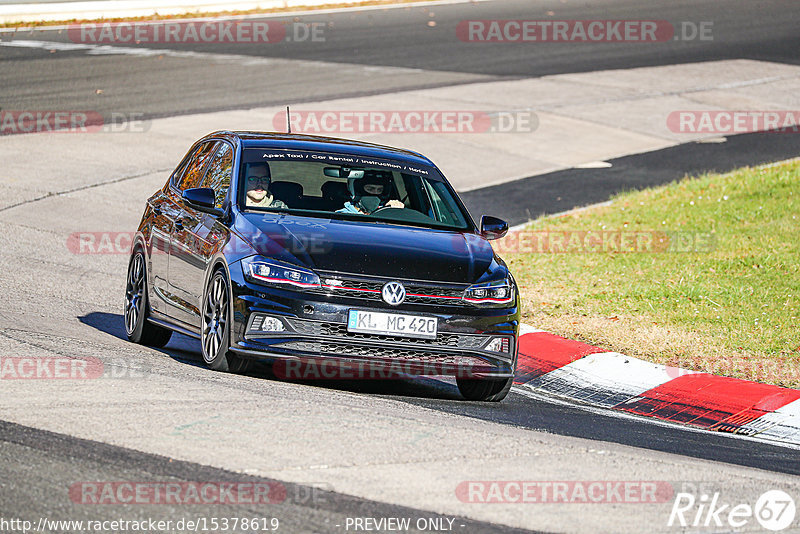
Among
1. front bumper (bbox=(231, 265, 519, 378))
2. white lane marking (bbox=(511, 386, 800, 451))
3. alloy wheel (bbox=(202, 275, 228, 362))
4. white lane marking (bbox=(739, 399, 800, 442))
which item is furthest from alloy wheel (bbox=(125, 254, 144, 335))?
white lane marking (bbox=(739, 399, 800, 442))

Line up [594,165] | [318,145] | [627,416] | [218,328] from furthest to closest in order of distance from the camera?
[594,165]
[318,145]
[627,416]
[218,328]

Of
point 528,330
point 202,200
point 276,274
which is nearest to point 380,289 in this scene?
point 276,274

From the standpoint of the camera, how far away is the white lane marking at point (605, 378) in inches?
372

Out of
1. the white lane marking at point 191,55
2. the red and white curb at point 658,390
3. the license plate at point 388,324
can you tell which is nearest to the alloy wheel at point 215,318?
the license plate at point 388,324

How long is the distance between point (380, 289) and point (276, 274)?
0.67 meters

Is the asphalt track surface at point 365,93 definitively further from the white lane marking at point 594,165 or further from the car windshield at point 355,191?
the car windshield at point 355,191

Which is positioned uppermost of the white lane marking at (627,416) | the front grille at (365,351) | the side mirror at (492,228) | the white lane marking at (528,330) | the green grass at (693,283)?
the side mirror at (492,228)

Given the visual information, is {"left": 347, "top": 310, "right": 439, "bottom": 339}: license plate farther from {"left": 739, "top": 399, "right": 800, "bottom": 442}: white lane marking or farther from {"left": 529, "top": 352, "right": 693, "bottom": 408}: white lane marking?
{"left": 739, "top": 399, "right": 800, "bottom": 442}: white lane marking

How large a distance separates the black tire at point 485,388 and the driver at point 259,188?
1820 millimetres

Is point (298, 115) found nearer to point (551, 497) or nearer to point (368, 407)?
point (368, 407)

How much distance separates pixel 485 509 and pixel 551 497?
0.38 metres

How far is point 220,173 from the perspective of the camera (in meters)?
9.74

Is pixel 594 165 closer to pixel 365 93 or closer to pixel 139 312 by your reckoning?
pixel 365 93

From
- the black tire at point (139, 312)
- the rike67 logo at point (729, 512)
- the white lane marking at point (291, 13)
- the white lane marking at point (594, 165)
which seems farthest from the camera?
the white lane marking at point (291, 13)
